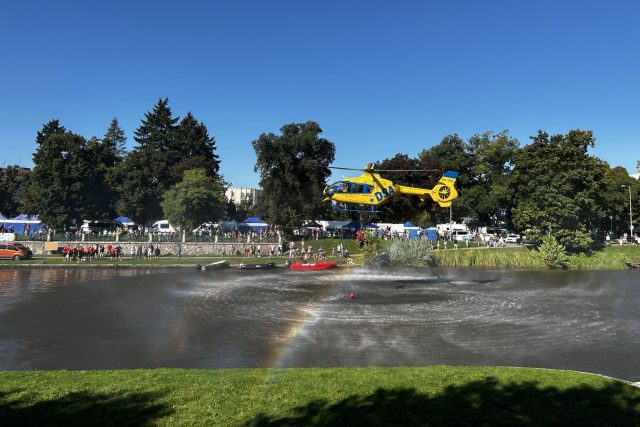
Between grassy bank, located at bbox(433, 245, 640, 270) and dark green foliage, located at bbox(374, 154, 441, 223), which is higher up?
dark green foliage, located at bbox(374, 154, 441, 223)

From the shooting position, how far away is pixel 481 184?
8531 centimetres

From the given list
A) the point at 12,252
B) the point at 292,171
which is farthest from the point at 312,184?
the point at 12,252

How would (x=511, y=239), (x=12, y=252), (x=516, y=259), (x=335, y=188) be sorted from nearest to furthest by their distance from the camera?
1. (x=335, y=188)
2. (x=12, y=252)
3. (x=516, y=259)
4. (x=511, y=239)

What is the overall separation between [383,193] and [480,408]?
25484 mm

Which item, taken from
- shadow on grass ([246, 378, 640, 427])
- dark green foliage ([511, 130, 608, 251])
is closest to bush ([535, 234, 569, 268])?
dark green foliage ([511, 130, 608, 251])

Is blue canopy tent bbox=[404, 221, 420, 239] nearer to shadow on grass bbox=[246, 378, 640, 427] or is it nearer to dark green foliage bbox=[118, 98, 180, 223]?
dark green foliage bbox=[118, 98, 180, 223]

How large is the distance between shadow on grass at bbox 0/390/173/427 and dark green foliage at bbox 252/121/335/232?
60102 millimetres

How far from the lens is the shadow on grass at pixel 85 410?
7727mm

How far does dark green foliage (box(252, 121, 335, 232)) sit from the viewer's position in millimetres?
70188

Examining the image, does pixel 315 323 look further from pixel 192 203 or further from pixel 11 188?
pixel 11 188

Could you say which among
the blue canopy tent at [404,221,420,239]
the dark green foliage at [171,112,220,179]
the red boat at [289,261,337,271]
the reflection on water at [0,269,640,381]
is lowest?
the reflection on water at [0,269,640,381]

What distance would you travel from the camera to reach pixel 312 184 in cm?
7150

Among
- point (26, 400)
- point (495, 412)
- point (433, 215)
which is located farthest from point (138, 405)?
point (433, 215)

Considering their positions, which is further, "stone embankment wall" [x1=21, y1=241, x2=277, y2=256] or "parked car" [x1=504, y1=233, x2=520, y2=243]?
"parked car" [x1=504, y1=233, x2=520, y2=243]
